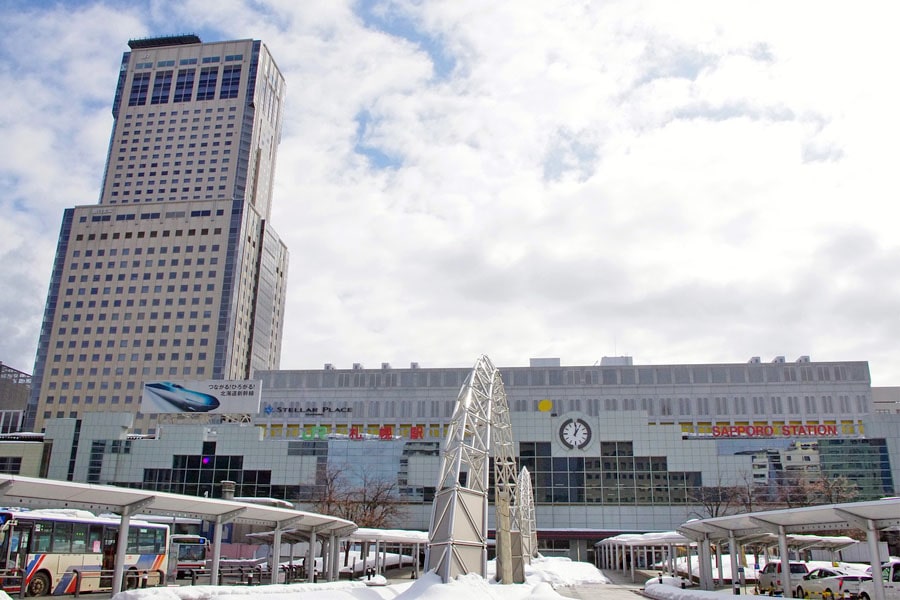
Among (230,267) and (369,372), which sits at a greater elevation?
(230,267)

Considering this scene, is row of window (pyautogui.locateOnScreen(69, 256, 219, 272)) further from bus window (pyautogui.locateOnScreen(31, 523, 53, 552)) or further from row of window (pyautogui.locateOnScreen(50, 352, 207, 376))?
bus window (pyautogui.locateOnScreen(31, 523, 53, 552))

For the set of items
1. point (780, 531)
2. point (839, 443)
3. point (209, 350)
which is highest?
point (209, 350)

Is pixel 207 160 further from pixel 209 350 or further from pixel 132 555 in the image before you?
pixel 132 555

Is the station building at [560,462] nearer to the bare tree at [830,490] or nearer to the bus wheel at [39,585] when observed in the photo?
the bare tree at [830,490]

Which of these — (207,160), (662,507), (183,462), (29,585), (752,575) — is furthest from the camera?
(207,160)

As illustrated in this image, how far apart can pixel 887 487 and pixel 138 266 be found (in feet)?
487

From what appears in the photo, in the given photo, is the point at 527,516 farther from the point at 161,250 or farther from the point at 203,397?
the point at 161,250

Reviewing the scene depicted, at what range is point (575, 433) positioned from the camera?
94.9m

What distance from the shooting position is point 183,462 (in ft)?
324

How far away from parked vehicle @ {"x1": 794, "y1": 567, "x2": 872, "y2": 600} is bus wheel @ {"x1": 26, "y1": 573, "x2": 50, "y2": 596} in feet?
119

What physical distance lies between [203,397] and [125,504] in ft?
253

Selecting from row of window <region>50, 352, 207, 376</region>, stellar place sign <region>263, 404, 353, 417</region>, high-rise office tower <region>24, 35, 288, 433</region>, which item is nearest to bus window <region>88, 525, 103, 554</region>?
stellar place sign <region>263, 404, 353, 417</region>

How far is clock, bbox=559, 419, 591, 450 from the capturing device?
310ft

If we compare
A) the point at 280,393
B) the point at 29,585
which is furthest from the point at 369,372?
the point at 29,585
